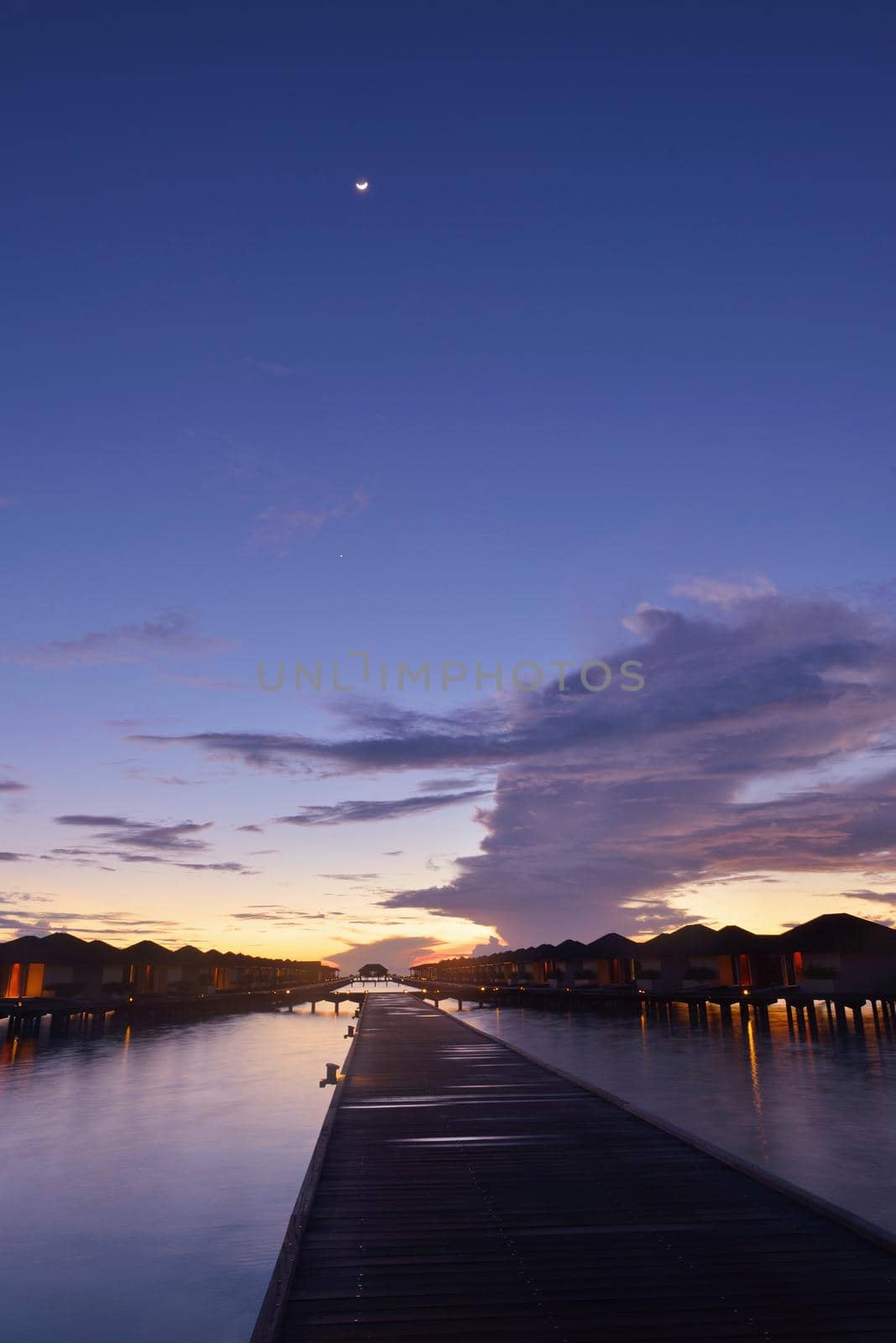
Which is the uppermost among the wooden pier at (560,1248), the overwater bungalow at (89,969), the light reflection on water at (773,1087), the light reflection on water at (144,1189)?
the overwater bungalow at (89,969)

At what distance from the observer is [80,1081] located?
37.4 metres

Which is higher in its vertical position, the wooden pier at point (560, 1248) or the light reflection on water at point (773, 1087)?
the wooden pier at point (560, 1248)

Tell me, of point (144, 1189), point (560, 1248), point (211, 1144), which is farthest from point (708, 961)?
point (560, 1248)

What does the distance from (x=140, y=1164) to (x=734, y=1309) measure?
70.4 feet

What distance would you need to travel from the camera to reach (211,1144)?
27.5 metres

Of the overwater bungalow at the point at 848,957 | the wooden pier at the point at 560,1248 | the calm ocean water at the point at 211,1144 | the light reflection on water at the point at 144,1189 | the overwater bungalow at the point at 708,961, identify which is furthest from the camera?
the overwater bungalow at the point at 708,961

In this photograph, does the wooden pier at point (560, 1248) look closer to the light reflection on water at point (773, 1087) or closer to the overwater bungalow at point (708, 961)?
the light reflection on water at point (773, 1087)

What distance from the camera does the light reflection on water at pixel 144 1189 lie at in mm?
15625

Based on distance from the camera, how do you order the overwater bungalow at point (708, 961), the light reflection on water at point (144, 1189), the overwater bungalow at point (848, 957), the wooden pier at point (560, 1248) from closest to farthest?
the wooden pier at point (560, 1248)
the light reflection on water at point (144, 1189)
the overwater bungalow at point (848, 957)
the overwater bungalow at point (708, 961)

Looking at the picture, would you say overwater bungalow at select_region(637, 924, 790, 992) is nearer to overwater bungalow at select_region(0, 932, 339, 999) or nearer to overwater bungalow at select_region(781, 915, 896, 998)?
overwater bungalow at select_region(781, 915, 896, 998)

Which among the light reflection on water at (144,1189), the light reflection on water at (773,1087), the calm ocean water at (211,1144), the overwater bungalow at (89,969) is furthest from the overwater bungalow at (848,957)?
the overwater bungalow at (89,969)

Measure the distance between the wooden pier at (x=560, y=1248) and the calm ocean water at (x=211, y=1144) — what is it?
502cm

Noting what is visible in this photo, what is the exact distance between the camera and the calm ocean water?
53.6ft

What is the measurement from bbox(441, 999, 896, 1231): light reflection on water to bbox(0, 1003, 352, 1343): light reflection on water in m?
9.41
